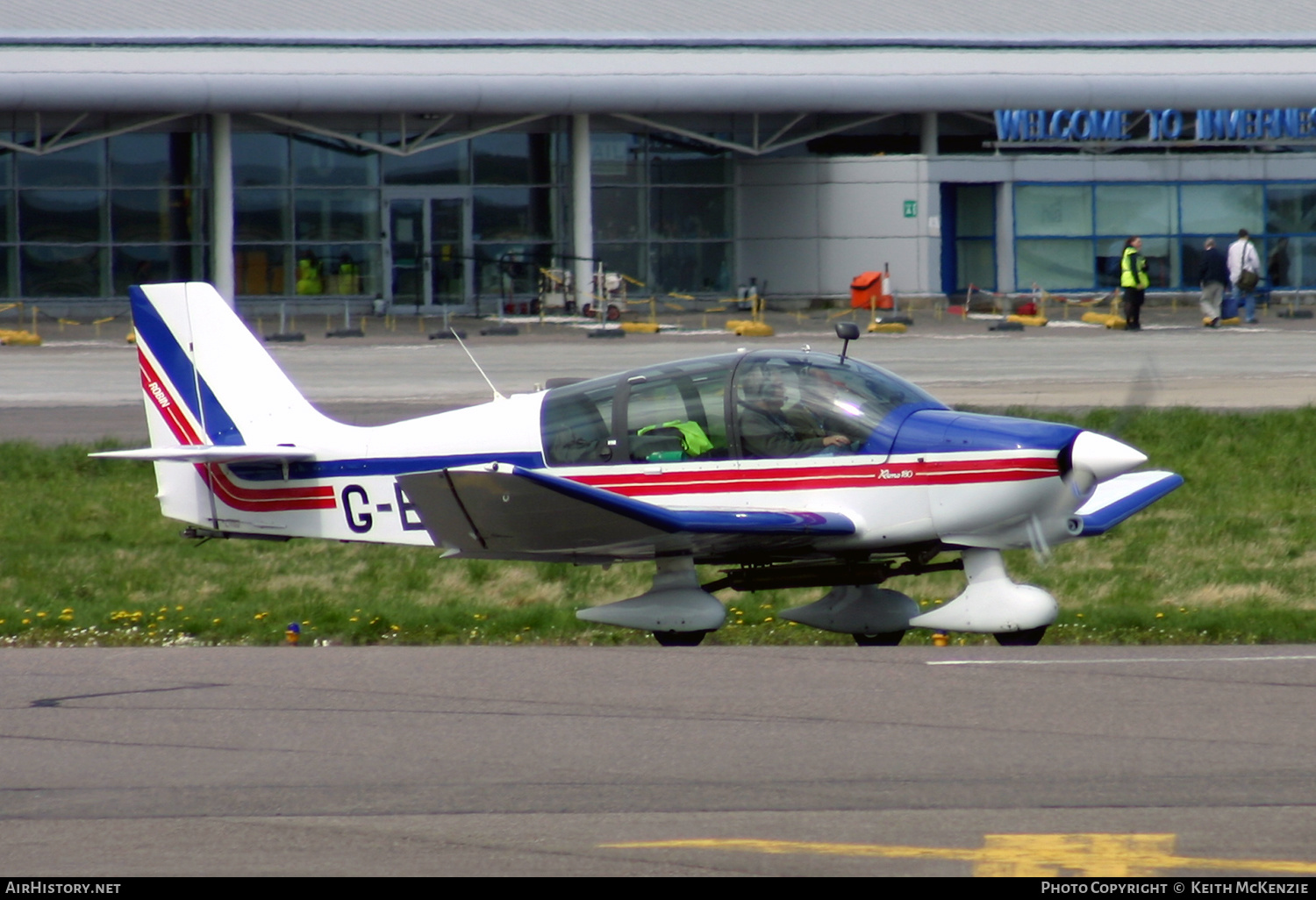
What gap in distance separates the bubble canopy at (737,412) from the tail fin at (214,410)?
1737 millimetres

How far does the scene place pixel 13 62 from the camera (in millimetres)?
34938

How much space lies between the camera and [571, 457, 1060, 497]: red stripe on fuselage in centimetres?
917

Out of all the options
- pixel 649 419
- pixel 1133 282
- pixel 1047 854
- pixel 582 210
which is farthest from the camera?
pixel 582 210

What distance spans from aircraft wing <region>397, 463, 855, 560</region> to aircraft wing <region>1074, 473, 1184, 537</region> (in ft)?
5.00

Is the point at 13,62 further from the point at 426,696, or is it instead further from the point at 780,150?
the point at 426,696

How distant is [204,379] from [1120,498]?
18.8 feet

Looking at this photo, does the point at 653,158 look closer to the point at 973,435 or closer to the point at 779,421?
the point at 779,421

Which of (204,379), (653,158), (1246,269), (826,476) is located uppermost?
(653,158)

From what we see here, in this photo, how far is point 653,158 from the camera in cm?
4216

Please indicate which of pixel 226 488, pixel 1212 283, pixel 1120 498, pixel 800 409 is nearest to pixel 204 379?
pixel 226 488

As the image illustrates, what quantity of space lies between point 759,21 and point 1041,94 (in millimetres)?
7200

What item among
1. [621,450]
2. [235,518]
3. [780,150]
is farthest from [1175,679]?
[780,150]

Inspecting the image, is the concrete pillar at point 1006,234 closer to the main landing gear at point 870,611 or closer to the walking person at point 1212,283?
the walking person at point 1212,283

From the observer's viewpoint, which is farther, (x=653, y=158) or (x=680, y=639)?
(x=653, y=158)
